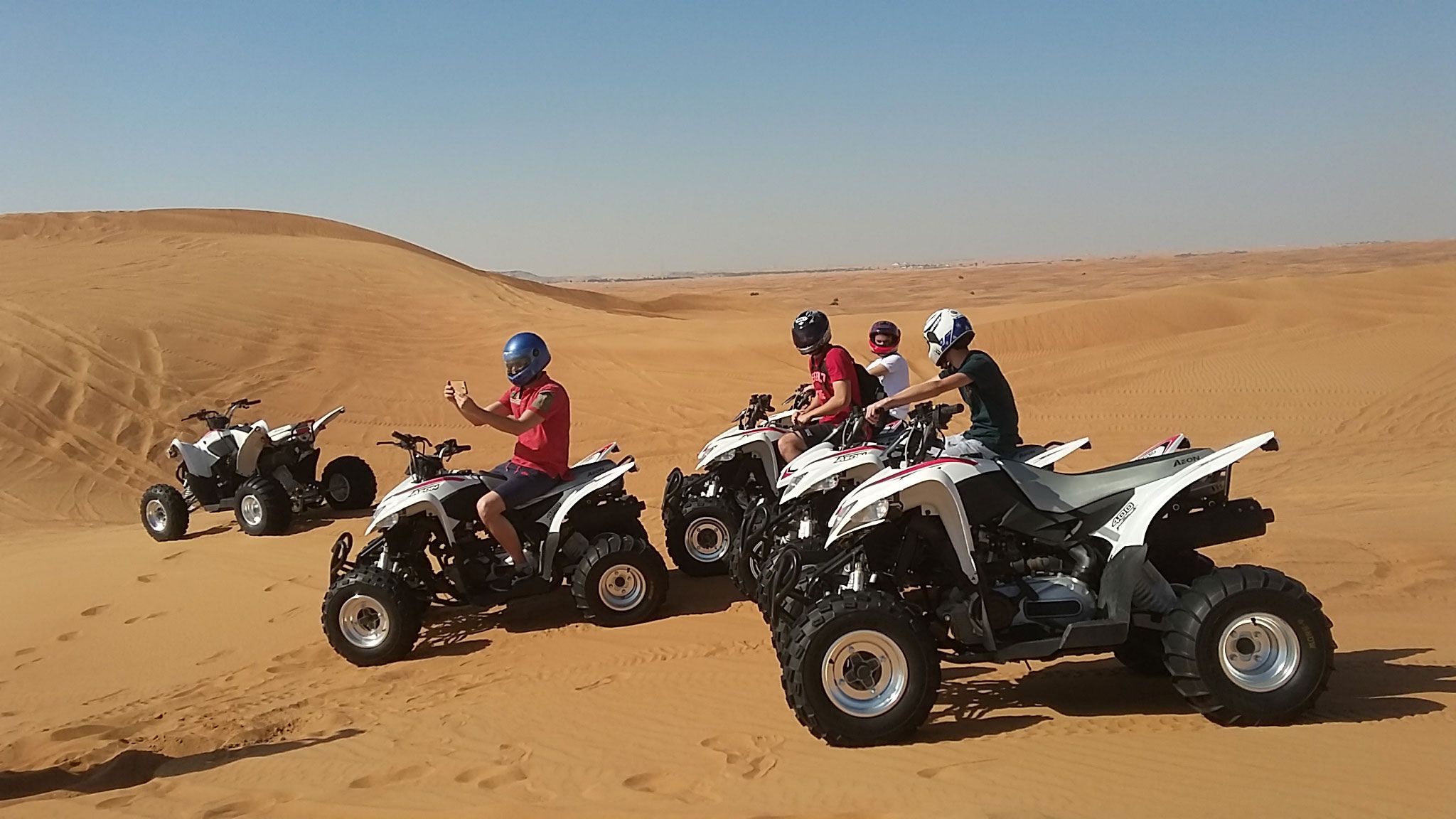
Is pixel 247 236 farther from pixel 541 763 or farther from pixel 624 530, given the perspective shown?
pixel 541 763

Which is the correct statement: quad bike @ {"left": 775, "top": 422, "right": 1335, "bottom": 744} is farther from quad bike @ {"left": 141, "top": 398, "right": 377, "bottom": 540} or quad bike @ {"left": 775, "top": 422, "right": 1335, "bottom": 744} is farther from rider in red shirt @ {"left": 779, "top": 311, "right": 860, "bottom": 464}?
quad bike @ {"left": 141, "top": 398, "right": 377, "bottom": 540}

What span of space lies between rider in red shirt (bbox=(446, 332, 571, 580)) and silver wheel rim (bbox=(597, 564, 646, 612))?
1.67 feet

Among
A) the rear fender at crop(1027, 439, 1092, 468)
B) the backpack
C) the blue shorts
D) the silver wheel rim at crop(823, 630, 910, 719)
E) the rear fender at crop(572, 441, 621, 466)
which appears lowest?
the silver wheel rim at crop(823, 630, 910, 719)

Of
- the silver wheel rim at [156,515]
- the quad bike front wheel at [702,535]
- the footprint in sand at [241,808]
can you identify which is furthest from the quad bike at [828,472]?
the silver wheel rim at [156,515]

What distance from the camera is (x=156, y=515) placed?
1193cm

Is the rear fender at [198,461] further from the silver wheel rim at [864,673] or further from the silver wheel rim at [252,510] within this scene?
the silver wheel rim at [864,673]

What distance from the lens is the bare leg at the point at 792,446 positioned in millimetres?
8320

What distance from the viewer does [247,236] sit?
36219 mm

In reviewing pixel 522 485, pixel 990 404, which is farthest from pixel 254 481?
pixel 990 404

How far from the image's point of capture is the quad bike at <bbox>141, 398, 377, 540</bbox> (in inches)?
461

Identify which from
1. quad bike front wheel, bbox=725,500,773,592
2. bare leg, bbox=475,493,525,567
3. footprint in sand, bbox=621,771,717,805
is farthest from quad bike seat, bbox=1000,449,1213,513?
bare leg, bbox=475,493,525,567

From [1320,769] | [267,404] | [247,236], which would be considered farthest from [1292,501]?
[247,236]

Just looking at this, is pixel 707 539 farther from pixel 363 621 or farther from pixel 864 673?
pixel 864 673

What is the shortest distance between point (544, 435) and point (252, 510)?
5.70 meters
